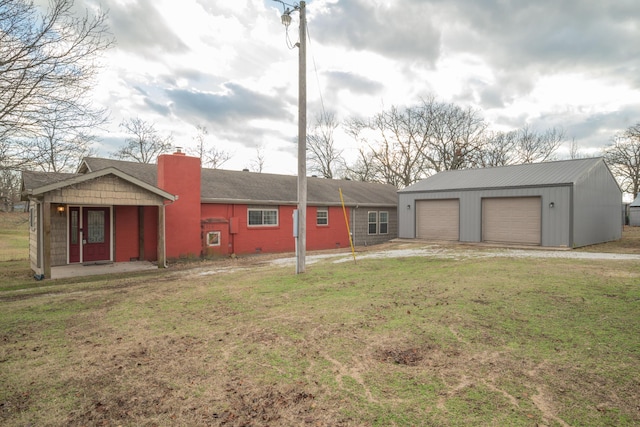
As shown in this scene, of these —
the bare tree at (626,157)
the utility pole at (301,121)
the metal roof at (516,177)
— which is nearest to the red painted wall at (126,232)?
the utility pole at (301,121)

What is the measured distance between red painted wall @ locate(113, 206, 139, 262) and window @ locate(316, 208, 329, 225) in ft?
29.6

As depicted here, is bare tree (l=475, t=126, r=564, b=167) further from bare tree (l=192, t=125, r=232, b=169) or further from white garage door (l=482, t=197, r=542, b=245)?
bare tree (l=192, t=125, r=232, b=169)

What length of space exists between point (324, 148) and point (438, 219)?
70.7 feet

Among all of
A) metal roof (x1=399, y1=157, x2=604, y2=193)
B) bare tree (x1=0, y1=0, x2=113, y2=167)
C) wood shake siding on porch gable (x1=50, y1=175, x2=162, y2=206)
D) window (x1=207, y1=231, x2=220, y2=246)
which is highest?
bare tree (x1=0, y1=0, x2=113, y2=167)

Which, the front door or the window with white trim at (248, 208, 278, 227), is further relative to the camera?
the window with white trim at (248, 208, 278, 227)

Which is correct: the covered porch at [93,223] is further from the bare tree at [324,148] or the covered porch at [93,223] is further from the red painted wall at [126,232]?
the bare tree at [324,148]

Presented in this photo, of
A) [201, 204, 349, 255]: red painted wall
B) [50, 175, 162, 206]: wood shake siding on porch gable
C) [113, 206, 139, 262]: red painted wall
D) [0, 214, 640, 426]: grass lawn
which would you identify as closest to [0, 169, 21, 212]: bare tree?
[50, 175, 162, 206]: wood shake siding on porch gable

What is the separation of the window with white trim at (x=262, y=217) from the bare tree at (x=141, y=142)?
65.3ft

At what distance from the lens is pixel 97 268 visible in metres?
11.6

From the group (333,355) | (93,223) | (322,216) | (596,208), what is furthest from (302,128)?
(596,208)

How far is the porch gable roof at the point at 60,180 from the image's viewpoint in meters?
9.71

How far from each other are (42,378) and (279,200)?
1379 cm

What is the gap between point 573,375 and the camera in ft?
11.1

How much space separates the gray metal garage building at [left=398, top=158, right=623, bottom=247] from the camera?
566 inches
